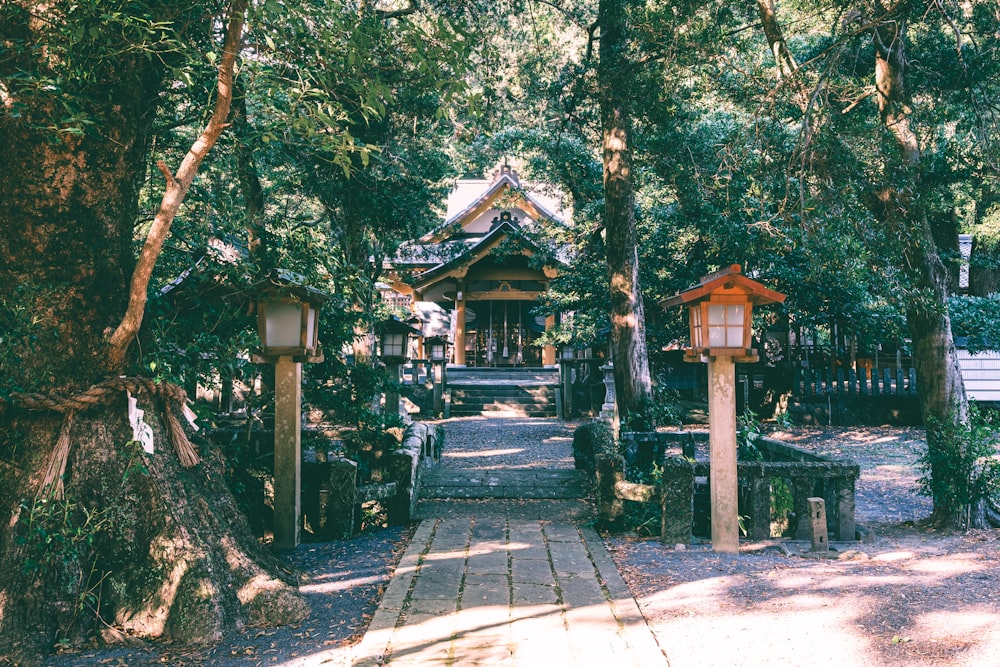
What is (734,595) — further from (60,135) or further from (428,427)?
(428,427)

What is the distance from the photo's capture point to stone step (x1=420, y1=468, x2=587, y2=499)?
27.0ft

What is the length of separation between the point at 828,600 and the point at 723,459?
5.22 ft

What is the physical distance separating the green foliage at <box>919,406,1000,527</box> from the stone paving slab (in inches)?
139

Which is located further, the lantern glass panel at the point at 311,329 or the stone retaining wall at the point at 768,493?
the stone retaining wall at the point at 768,493

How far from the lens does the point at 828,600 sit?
4.71 meters

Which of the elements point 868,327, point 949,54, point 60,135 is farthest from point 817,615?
point 868,327

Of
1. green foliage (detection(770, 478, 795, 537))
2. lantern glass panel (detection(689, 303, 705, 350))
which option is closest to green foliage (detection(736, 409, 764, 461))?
green foliage (detection(770, 478, 795, 537))

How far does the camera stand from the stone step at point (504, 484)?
8219 mm

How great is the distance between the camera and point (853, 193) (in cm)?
711

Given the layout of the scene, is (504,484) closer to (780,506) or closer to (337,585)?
(780,506)

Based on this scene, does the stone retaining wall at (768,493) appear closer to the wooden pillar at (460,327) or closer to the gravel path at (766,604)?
the gravel path at (766,604)

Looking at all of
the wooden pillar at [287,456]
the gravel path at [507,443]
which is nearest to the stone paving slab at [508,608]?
the wooden pillar at [287,456]

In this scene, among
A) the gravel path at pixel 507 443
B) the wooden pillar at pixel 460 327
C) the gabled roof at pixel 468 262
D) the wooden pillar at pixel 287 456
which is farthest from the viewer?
the wooden pillar at pixel 460 327

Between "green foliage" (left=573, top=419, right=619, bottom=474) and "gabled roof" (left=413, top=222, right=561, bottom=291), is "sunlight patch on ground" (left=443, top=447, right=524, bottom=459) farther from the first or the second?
"gabled roof" (left=413, top=222, right=561, bottom=291)
